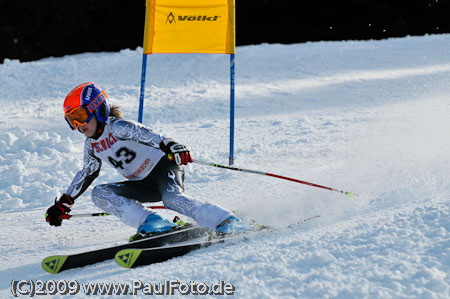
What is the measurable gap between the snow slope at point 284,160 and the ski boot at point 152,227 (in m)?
0.25

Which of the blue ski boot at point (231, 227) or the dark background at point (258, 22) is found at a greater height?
the dark background at point (258, 22)

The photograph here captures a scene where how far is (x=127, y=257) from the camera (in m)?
3.19

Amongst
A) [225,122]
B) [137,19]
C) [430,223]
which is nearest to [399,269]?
[430,223]

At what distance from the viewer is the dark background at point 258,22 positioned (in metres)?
17.1

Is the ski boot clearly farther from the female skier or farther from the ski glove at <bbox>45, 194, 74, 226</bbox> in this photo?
the ski glove at <bbox>45, 194, 74, 226</bbox>

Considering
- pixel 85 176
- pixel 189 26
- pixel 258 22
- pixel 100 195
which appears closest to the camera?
pixel 100 195

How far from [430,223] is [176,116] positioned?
504 cm

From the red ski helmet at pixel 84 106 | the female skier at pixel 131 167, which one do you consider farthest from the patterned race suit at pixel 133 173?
the red ski helmet at pixel 84 106

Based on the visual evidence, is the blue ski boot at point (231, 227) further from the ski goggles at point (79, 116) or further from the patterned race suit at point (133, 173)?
the ski goggles at point (79, 116)

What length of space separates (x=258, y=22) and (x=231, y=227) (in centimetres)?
1550

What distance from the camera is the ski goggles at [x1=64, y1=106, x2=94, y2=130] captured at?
363 cm

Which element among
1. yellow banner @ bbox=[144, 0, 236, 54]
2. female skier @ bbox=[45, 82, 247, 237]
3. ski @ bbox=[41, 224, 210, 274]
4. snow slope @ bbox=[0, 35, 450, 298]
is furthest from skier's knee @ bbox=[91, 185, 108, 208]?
yellow banner @ bbox=[144, 0, 236, 54]

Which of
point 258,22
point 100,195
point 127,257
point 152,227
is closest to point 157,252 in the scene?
point 127,257

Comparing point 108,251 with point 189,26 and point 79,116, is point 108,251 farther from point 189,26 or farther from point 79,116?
point 189,26
